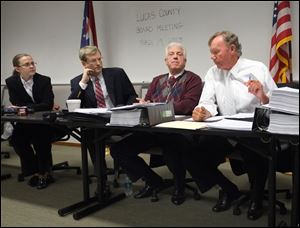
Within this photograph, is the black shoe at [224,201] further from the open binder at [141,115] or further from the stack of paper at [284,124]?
the stack of paper at [284,124]

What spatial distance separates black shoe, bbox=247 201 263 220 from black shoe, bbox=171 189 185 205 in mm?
441

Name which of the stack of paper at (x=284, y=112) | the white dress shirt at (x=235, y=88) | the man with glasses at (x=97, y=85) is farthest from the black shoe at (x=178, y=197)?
the stack of paper at (x=284, y=112)

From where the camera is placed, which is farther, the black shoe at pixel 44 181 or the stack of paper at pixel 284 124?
the black shoe at pixel 44 181

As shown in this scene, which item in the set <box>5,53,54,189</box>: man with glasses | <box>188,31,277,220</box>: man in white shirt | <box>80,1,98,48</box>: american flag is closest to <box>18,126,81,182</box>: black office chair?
<box>5,53,54,189</box>: man with glasses

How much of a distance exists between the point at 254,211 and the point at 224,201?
0.20m

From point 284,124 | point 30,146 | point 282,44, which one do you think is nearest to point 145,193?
point 30,146

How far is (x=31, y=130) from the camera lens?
2779 mm

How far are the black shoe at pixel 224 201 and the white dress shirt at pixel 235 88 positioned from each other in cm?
48

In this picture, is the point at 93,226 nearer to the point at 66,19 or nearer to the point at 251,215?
the point at 251,215

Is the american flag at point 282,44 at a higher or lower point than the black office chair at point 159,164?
higher

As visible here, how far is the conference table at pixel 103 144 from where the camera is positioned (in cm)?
142

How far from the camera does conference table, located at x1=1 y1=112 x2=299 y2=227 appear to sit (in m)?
1.42

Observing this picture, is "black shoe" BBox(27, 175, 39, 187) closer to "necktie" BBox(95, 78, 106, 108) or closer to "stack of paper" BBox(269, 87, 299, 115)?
"necktie" BBox(95, 78, 106, 108)

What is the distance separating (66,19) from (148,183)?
2749 mm
